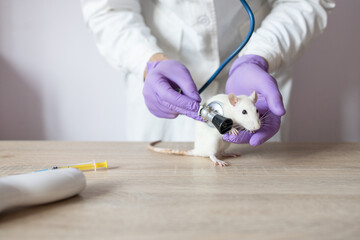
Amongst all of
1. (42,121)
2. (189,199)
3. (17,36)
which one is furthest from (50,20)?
(189,199)

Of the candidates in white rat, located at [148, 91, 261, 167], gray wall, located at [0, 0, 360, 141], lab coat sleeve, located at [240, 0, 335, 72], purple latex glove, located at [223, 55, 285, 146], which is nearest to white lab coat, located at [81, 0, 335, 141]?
lab coat sleeve, located at [240, 0, 335, 72]

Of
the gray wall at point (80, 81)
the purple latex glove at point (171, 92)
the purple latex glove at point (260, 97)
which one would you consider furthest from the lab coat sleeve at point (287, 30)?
the gray wall at point (80, 81)

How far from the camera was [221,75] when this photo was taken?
1.03m

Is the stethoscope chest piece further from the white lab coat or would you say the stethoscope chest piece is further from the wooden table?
the white lab coat

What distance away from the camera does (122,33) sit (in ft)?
3.22

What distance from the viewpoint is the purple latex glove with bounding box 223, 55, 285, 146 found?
640 millimetres

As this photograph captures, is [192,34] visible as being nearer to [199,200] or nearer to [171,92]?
[171,92]

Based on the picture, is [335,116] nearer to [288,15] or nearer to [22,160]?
[288,15]

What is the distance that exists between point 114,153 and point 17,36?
3.46 feet

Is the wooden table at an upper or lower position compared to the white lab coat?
lower

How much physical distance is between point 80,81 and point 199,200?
4.09 ft

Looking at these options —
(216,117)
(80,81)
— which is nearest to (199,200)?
(216,117)

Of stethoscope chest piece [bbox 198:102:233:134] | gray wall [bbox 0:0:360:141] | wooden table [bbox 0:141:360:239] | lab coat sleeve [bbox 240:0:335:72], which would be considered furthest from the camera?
gray wall [bbox 0:0:360:141]

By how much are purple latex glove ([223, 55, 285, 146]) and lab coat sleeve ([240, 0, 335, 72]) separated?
109mm
